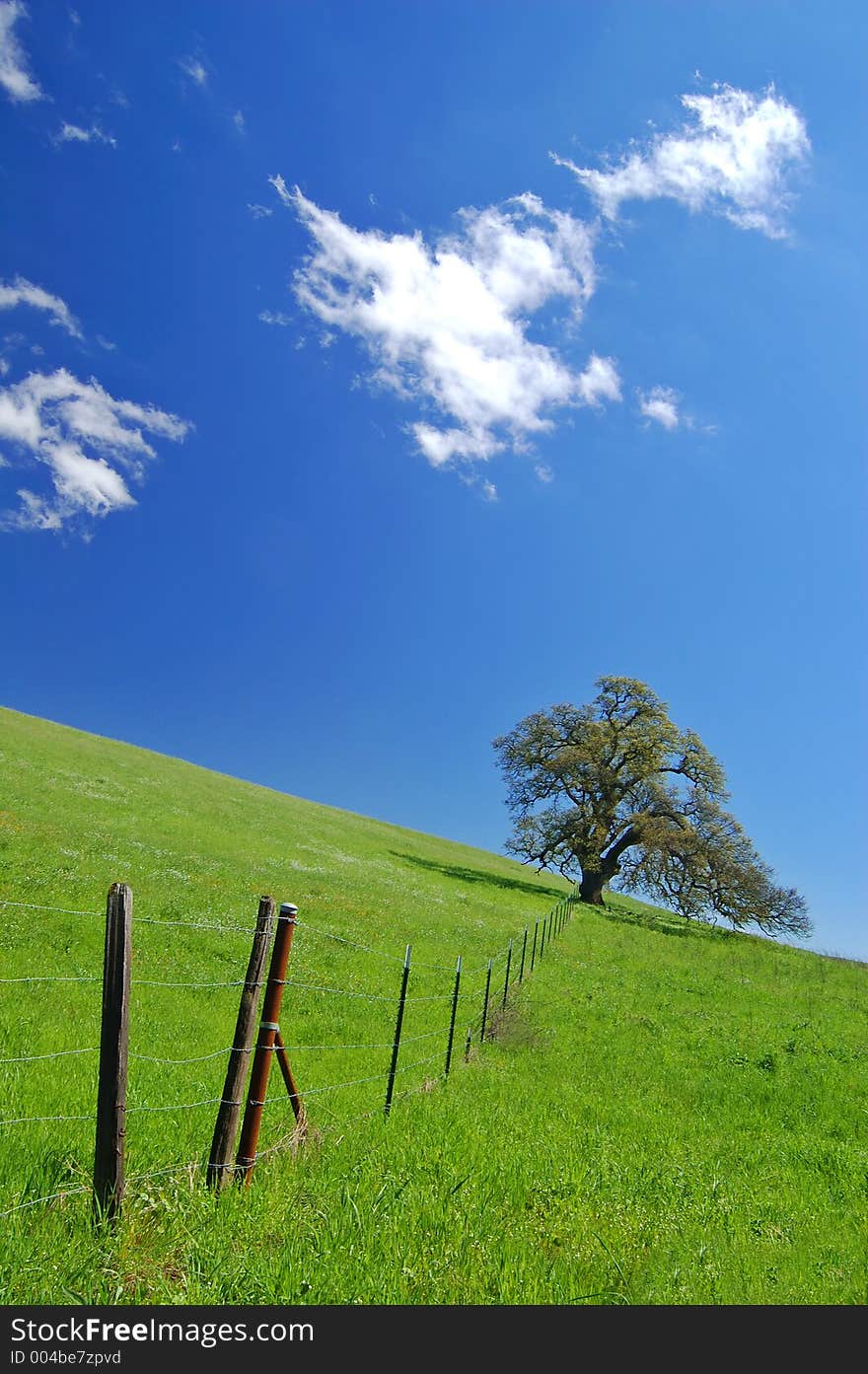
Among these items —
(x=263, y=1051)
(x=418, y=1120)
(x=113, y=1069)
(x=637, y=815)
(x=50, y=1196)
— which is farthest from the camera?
(x=637, y=815)

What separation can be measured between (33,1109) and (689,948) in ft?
117

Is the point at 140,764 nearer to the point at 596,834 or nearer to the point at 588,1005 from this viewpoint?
the point at 596,834

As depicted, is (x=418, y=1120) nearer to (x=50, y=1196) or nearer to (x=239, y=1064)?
(x=239, y=1064)

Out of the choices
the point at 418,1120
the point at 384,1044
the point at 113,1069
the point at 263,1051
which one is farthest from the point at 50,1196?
the point at 384,1044

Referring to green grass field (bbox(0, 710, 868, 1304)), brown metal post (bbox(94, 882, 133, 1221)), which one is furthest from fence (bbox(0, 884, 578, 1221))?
green grass field (bbox(0, 710, 868, 1304))

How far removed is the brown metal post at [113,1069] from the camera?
5719mm

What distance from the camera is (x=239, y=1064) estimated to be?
260 inches

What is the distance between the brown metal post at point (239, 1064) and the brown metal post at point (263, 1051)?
125 millimetres

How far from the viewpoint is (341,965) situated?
19859 millimetres

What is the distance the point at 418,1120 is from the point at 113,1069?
496 centimetres

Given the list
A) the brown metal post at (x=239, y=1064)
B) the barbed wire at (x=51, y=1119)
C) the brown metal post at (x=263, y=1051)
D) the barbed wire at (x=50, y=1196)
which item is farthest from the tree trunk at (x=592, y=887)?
the barbed wire at (x=50, y=1196)

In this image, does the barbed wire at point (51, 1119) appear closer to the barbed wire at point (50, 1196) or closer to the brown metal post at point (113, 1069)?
the barbed wire at point (50, 1196)

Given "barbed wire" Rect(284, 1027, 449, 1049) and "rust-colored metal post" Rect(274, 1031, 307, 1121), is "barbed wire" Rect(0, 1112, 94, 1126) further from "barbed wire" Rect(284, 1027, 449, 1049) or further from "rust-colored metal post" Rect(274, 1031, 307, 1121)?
"barbed wire" Rect(284, 1027, 449, 1049)

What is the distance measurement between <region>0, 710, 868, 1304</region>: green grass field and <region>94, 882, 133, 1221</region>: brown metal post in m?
0.18
